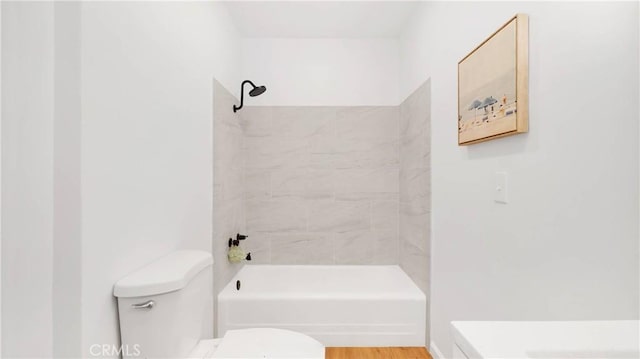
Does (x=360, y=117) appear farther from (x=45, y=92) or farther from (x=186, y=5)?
(x=45, y=92)

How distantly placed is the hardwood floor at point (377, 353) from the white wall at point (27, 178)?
5.29ft

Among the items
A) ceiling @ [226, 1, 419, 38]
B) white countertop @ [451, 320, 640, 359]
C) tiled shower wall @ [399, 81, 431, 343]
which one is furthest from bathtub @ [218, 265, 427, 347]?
ceiling @ [226, 1, 419, 38]

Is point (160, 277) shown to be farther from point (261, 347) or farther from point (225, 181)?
point (225, 181)

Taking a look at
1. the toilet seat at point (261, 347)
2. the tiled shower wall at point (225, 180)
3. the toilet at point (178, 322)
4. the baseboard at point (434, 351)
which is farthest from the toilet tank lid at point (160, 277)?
the baseboard at point (434, 351)

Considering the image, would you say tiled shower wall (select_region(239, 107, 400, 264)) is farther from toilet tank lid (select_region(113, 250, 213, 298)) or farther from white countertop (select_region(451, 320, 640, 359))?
white countertop (select_region(451, 320, 640, 359))

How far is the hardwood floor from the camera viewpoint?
7.03 feet

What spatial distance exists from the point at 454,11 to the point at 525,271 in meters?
1.36

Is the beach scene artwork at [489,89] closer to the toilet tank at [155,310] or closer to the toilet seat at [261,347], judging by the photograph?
the toilet seat at [261,347]

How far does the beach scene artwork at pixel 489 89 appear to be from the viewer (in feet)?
4.19

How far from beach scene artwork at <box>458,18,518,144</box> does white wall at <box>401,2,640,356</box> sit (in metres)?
0.07

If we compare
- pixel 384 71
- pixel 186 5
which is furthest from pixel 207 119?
pixel 384 71

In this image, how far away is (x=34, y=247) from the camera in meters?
0.90

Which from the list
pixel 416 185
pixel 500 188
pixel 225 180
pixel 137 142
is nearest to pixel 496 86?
pixel 500 188

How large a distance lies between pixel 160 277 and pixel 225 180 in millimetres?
1287
